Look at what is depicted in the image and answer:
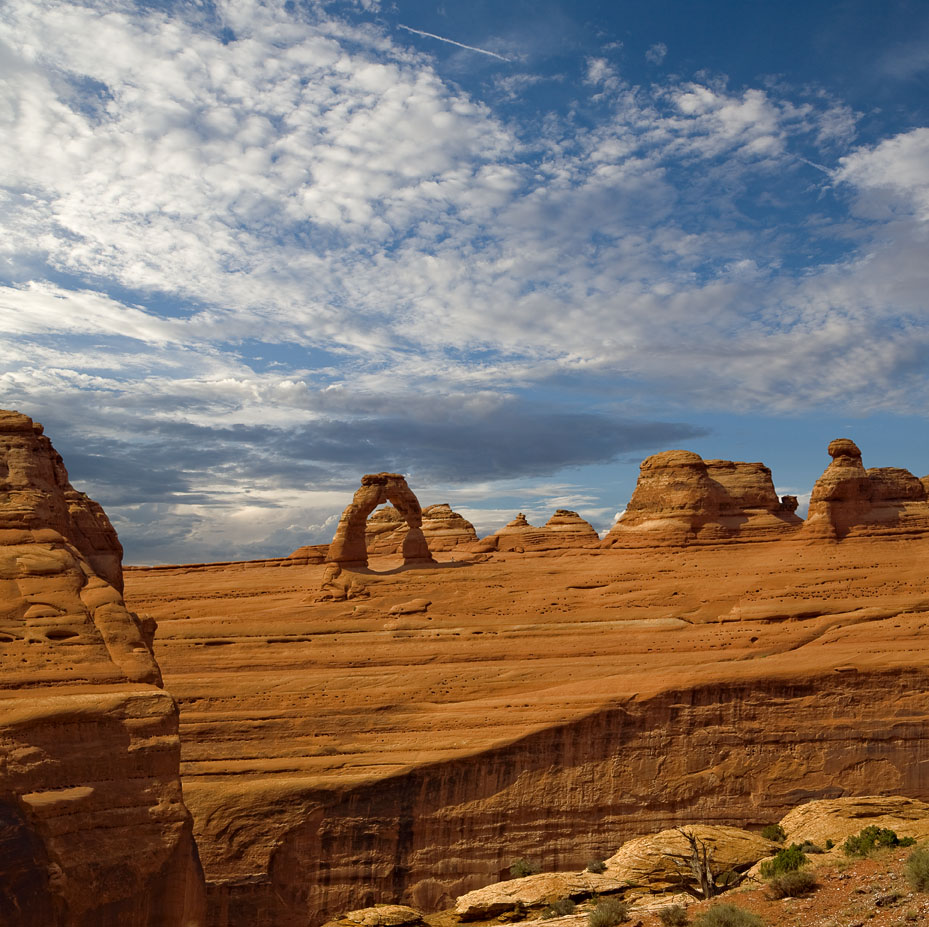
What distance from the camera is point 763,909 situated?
14.6 meters

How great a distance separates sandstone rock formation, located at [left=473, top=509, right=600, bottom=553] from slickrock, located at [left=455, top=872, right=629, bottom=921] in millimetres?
22406

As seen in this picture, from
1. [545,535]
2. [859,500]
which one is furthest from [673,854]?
[545,535]

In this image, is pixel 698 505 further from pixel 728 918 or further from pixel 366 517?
pixel 728 918

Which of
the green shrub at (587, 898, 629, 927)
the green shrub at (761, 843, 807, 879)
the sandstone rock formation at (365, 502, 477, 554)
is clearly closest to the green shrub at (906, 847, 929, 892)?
the green shrub at (761, 843, 807, 879)

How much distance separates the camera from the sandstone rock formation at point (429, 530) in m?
58.7

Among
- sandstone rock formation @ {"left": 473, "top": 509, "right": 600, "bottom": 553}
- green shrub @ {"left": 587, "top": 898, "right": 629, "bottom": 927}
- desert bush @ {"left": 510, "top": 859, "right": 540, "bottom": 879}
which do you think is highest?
sandstone rock formation @ {"left": 473, "top": 509, "right": 600, "bottom": 553}

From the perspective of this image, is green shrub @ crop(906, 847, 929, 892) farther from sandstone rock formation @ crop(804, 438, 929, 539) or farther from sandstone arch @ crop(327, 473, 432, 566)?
sandstone arch @ crop(327, 473, 432, 566)

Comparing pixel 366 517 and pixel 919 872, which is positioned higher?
pixel 366 517

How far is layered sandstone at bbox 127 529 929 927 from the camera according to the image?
24.4m

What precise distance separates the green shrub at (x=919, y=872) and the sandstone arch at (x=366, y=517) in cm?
2889

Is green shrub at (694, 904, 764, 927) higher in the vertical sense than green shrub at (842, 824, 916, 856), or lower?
higher

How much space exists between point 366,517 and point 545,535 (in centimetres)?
1487

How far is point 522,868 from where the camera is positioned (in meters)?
24.2

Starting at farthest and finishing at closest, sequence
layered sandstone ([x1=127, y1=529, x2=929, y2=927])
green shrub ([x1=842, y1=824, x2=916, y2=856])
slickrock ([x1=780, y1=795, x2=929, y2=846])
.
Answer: layered sandstone ([x1=127, y1=529, x2=929, y2=927]) → slickrock ([x1=780, y1=795, x2=929, y2=846]) → green shrub ([x1=842, y1=824, x2=916, y2=856])
